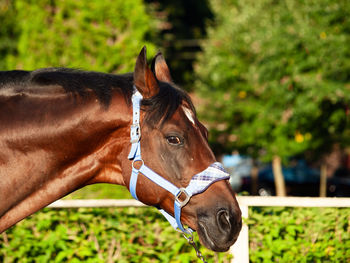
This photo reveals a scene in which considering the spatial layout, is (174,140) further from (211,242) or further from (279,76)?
(279,76)

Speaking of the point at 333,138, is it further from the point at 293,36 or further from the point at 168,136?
the point at 168,136

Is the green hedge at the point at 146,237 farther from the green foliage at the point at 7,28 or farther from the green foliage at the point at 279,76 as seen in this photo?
the green foliage at the point at 7,28

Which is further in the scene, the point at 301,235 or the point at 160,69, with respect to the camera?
the point at 301,235

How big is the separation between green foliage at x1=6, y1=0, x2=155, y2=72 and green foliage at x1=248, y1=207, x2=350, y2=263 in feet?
23.1

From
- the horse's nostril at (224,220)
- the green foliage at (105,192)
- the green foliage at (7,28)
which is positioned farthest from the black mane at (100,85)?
the green foliage at (7,28)

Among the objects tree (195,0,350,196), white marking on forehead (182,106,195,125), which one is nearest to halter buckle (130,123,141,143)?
white marking on forehead (182,106,195,125)

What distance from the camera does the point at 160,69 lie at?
2949 mm

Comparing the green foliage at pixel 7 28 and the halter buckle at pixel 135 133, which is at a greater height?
the green foliage at pixel 7 28

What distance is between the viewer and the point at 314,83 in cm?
920

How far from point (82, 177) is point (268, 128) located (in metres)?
9.15

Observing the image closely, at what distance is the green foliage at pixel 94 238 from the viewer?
12.8ft

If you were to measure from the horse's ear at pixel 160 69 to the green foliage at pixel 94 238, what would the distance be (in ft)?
5.08

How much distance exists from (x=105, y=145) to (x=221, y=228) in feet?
2.80

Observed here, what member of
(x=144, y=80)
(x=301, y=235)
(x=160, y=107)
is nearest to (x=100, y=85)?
(x=144, y=80)
